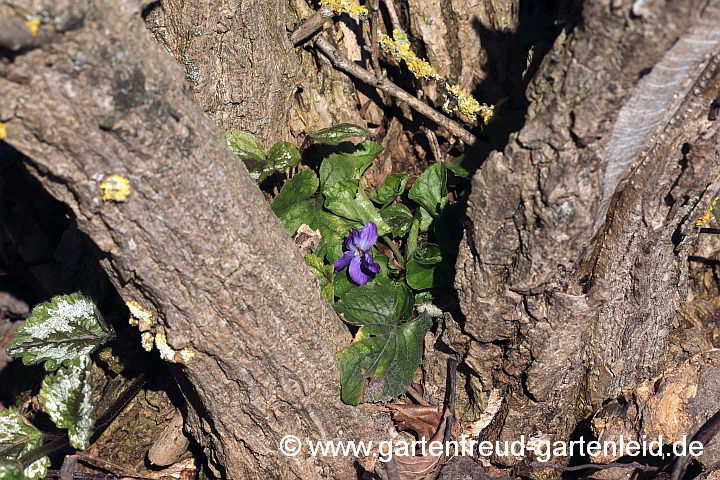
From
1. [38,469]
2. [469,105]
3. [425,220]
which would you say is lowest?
[38,469]

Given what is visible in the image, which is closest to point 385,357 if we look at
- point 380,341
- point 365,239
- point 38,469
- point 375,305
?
point 380,341

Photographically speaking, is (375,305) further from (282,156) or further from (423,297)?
(282,156)

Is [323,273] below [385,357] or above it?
above

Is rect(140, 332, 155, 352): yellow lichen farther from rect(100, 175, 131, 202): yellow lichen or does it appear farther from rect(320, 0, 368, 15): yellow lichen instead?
rect(320, 0, 368, 15): yellow lichen

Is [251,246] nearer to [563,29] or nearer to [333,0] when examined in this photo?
[563,29]

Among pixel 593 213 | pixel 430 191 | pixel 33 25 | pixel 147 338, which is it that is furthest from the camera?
pixel 430 191

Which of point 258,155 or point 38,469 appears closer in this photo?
point 38,469

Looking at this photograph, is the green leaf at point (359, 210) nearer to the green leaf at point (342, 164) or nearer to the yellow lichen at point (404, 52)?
the green leaf at point (342, 164)

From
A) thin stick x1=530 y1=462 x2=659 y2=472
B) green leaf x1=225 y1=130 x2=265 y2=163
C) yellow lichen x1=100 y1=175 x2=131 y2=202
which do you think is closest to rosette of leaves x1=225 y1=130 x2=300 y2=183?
green leaf x1=225 y1=130 x2=265 y2=163
